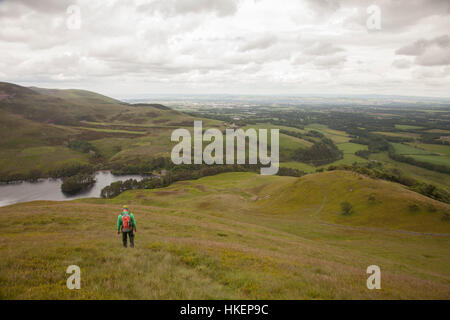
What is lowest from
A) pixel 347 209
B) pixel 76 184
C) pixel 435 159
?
pixel 76 184

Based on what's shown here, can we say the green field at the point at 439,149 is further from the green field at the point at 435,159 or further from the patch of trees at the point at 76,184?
the patch of trees at the point at 76,184

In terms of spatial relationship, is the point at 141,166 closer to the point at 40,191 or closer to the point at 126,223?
the point at 40,191

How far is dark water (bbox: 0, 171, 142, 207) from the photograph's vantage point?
12638 cm

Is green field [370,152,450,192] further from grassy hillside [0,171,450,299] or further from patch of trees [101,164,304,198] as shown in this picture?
grassy hillside [0,171,450,299]

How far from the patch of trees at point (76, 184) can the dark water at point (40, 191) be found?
11.9 ft

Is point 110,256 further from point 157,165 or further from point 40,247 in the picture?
point 157,165

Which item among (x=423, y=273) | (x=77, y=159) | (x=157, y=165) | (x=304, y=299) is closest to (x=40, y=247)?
(x=304, y=299)

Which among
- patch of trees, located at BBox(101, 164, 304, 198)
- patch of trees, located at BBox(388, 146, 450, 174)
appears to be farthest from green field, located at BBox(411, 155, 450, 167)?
patch of trees, located at BBox(101, 164, 304, 198)

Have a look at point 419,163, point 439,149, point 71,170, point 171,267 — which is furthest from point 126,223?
point 439,149

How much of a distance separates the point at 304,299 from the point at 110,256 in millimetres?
11340

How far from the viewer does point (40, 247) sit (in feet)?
47.1

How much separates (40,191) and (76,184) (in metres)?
21.2

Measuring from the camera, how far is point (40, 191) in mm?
138375

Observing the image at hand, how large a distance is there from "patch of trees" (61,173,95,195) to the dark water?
362cm
